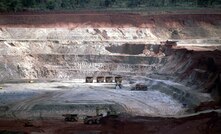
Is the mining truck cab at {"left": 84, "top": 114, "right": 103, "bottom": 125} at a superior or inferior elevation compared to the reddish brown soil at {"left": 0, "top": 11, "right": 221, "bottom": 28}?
inferior

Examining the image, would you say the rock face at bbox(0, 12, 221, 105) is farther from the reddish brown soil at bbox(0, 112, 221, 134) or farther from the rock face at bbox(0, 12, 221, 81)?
the reddish brown soil at bbox(0, 112, 221, 134)

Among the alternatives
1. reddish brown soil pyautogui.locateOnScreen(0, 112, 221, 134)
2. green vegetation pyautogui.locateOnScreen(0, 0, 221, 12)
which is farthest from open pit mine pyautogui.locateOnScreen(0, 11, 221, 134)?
green vegetation pyautogui.locateOnScreen(0, 0, 221, 12)

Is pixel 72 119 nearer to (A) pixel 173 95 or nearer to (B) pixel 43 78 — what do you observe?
(A) pixel 173 95

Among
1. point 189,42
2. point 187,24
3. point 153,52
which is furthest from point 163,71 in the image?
point 187,24

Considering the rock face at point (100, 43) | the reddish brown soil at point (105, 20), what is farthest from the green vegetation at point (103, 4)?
the rock face at point (100, 43)

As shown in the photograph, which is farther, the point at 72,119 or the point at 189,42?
the point at 189,42

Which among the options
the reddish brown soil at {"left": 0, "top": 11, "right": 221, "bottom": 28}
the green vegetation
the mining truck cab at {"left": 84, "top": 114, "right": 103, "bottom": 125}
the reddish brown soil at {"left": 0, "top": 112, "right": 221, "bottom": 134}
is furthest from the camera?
the green vegetation

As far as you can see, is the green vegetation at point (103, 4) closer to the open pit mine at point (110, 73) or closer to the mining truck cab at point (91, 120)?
the open pit mine at point (110, 73)

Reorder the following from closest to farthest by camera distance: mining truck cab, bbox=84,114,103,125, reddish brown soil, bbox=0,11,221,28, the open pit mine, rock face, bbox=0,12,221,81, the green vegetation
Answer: mining truck cab, bbox=84,114,103,125
the open pit mine
rock face, bbox=0,12,221,81
reddish brown soil, bbox=0,11,221,28
the green vegetation
